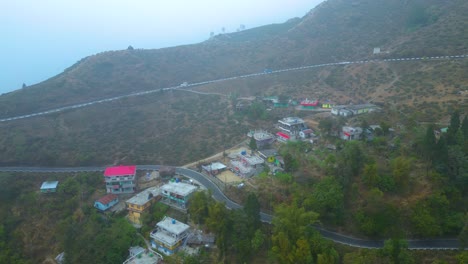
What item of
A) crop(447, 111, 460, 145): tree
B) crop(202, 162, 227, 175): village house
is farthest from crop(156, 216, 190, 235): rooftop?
crop(447, 111, 460, 145): tree

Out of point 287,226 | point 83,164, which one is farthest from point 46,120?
point 287,226

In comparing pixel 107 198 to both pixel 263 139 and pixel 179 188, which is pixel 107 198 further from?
pixel 263 139

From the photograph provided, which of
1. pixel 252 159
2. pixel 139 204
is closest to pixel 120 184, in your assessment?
pixel 139 204

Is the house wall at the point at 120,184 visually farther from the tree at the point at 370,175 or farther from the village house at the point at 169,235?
the tree at the point at 370,175

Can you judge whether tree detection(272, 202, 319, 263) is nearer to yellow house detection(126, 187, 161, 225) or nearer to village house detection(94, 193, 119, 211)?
yellow house detection(126, 187, 161, 225)

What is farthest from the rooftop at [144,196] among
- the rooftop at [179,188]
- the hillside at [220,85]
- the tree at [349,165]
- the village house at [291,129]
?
the tree at [349,165]

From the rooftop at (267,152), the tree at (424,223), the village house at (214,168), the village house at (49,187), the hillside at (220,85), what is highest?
the hillside at (220,85)
